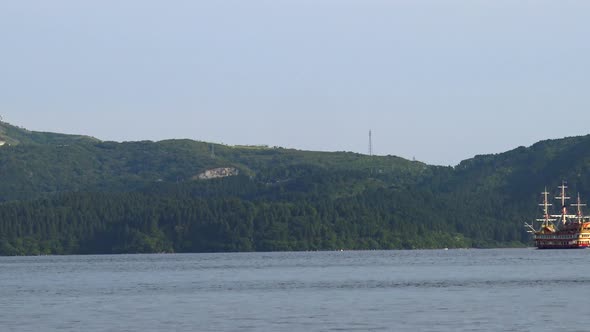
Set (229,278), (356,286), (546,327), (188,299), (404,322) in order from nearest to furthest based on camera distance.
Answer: (546,327) < (404,322) < (188,299) < (356,286) < (229,278)

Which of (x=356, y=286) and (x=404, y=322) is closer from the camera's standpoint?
(x=404, y=322)

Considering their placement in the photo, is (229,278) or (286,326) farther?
(229,278)

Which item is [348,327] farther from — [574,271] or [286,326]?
[574,271]

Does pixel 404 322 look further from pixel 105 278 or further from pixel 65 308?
pixel 105 278

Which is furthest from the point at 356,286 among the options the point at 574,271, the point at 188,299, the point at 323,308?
the point at 574,271

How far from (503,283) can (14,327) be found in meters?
70.0

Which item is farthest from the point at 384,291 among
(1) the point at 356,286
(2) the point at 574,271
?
(2) the point at 574,271

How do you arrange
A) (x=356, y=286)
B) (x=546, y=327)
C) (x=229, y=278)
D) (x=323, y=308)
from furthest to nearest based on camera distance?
1. (x=229, y=278)
2. (x=356, y=286)
3. (x=323, y=308)
4. (x=546, y=327)

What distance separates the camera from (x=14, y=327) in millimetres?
95875

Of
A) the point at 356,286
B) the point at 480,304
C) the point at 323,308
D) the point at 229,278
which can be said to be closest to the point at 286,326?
the point at 323,308

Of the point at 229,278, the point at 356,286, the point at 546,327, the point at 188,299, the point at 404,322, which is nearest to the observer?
the point at 546,327

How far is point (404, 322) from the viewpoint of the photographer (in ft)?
308

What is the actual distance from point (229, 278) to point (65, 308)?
224ft

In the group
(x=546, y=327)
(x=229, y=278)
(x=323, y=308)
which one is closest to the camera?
(x=546, y=327)
